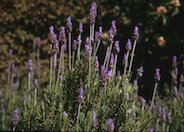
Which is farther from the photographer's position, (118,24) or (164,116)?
(118,24)

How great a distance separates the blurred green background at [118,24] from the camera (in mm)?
7312

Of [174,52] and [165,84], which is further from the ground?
[174,52]

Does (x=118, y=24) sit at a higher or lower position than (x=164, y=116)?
higher

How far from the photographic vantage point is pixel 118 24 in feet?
24.6

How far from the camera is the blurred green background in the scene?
7.31 m

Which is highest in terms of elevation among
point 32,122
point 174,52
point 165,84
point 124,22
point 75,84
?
point 124,22

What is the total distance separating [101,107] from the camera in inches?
140

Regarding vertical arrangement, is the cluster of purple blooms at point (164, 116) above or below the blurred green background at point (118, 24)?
below

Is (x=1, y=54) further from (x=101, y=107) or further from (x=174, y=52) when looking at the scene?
(x=101, y=107)

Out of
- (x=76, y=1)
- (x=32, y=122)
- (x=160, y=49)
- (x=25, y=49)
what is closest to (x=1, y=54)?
(x=25, y=49)

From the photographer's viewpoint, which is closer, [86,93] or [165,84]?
[86,93]

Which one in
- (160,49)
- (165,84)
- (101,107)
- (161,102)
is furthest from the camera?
(160,49)

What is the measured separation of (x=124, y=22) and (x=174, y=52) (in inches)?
32.2

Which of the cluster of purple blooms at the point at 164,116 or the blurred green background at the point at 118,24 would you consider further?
the blurred green background at the point at 118,24
